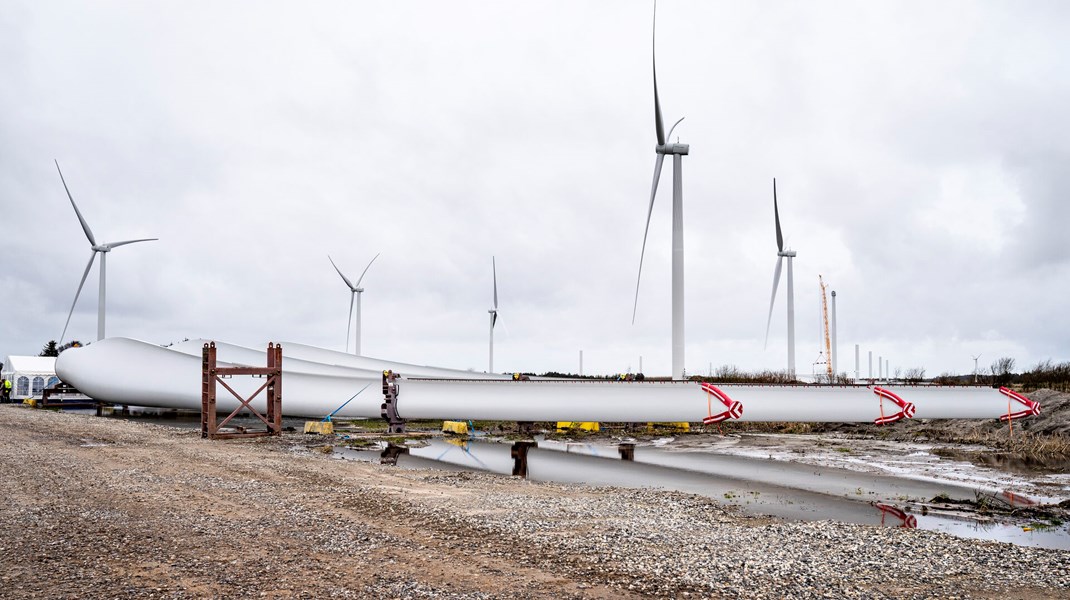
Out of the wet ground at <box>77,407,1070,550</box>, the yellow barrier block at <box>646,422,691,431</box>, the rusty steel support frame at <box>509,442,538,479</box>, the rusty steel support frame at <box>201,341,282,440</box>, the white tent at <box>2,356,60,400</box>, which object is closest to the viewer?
the wet ground at <box>77,407,1070,550</box>

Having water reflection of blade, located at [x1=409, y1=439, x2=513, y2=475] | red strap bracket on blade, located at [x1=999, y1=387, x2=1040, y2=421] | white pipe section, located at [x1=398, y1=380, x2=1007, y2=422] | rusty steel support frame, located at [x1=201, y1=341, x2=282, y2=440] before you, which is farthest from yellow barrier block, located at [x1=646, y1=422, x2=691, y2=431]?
rusty steel support frame, located at [x1=201, y1=341, x2=282, y2=440]

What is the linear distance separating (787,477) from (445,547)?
1144cm

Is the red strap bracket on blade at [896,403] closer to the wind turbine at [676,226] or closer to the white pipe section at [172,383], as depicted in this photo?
the wind turbine at [676,226]

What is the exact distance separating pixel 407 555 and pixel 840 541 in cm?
633

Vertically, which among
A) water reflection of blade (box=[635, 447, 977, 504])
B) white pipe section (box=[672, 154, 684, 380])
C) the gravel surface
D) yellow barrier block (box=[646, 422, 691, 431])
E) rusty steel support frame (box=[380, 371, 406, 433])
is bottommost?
yellow barrier block (box=[646, 422, 691, 431])

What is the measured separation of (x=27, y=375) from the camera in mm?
63656

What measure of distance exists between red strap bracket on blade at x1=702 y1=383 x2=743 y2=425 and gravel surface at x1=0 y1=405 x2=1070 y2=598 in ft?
37.7

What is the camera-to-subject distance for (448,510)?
13.2m

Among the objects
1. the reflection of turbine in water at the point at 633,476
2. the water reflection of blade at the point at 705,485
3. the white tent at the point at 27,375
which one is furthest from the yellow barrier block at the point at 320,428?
the white tent at the point at 27,375

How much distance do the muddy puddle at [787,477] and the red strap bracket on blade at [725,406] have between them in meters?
1.06

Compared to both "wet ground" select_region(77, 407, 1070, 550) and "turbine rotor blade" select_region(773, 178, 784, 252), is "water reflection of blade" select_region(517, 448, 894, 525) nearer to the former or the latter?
"wet ground" select_region(77, 407, 1070, 550)

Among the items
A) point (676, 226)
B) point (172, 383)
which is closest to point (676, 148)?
point (676, 226)

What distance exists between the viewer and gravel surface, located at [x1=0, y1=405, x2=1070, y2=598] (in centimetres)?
873

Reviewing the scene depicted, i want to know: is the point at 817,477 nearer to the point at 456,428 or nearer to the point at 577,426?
the point at 577,426
